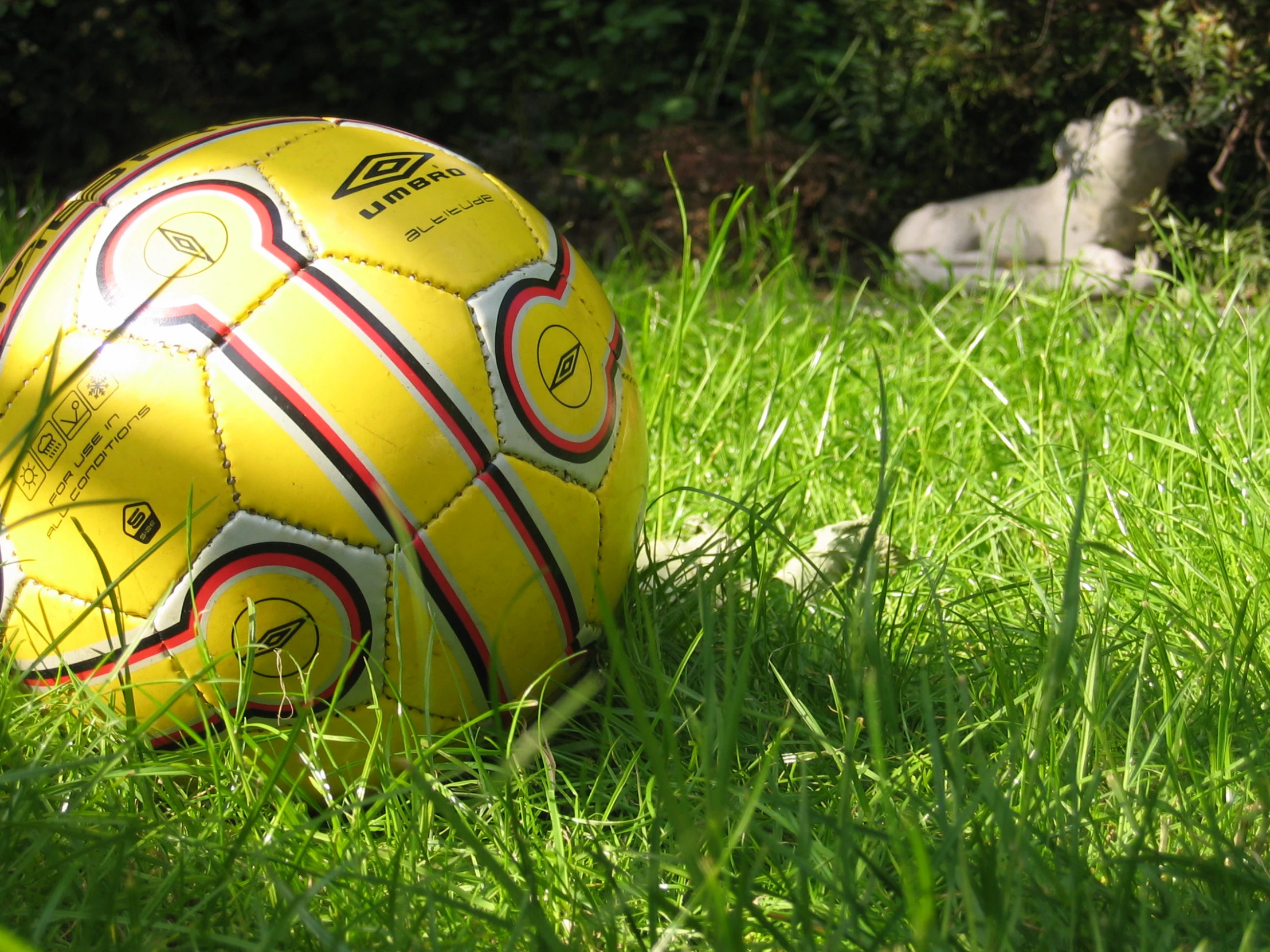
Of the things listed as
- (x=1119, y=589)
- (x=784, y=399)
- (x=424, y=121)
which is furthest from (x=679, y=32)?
(x=1119, y=589)

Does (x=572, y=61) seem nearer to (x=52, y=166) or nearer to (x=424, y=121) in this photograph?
(x=424, y=121)

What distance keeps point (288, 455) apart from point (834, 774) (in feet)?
2.73

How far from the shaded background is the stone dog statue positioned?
17 cm

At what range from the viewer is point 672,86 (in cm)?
658

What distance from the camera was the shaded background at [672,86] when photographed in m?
4.57

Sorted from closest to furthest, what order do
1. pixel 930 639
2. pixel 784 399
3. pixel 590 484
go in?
pixel 590 484
pixel 930 639
pixel 784 399

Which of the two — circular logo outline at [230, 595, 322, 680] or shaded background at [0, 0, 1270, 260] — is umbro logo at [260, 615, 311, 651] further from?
shaded background at [0, 0, 1270, 260]

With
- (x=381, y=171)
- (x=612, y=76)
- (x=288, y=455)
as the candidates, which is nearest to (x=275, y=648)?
(x=288, y=455)

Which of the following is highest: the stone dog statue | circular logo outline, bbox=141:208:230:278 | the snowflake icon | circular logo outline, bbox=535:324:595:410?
circular logo outline, bbox=141:208:230:278

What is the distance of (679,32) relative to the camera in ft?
Answer: 21.7

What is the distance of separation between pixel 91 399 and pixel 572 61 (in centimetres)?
553

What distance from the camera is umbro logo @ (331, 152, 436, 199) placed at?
156 cm

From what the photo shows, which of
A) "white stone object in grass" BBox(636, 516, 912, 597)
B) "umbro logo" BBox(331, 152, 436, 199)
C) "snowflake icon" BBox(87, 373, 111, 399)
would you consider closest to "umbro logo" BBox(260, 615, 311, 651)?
"snowflake icon" BBox(87, 373, 111, 399)

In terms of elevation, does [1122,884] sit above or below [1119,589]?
→ above
